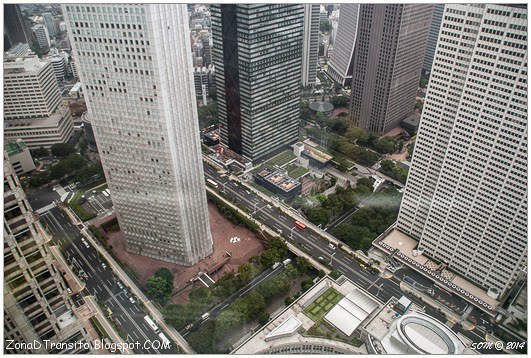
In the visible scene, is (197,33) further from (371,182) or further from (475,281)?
(475,281)

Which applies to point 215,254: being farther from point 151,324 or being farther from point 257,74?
point 257,74

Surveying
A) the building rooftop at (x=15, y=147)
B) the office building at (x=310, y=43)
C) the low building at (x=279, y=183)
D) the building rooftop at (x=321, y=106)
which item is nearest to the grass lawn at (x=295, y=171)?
the low building at (x=279, y=183)

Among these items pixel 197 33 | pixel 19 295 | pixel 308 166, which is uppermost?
pixel 19 295

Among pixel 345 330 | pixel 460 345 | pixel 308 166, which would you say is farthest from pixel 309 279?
pixel 308 166

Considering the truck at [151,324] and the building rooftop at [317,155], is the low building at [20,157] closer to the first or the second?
the truck at [151,324]

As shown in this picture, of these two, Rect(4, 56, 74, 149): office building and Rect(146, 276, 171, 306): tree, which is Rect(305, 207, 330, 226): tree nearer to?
Rect(146, 276, 171, 306): tree
